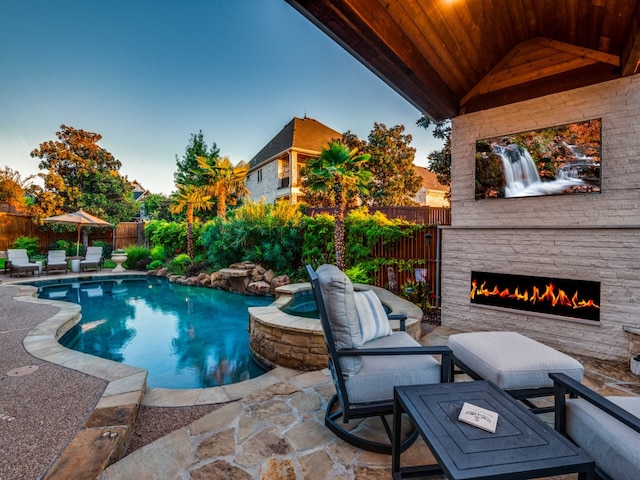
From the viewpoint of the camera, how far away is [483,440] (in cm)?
122

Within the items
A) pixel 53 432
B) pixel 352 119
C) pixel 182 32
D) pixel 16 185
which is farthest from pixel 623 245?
pixel 16 185

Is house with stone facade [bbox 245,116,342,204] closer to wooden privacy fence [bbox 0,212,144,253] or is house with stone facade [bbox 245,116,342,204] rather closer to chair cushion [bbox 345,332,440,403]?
wooden privacy fence [bbox 0,212,144,253]

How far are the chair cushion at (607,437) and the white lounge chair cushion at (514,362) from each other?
0.93 feet

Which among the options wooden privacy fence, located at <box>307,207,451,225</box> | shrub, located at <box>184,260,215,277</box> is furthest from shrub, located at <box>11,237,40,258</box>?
wooden privacy fence, located at <box>307,207,451,225</box>

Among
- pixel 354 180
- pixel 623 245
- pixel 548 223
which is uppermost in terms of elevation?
pixel 354 180

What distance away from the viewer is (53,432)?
2.23m

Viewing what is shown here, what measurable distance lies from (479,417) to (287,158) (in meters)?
17.2

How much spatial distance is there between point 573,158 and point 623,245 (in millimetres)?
1216

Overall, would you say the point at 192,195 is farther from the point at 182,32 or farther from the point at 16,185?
the point at 16,185

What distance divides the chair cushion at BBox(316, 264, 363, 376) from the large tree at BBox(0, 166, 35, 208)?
20.1 metres

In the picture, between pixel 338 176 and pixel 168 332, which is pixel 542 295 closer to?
pixel 338 176

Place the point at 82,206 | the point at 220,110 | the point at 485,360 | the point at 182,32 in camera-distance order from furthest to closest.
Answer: the point at 82,206
the point at 220,110
the point at 182,32
the point at 485,360

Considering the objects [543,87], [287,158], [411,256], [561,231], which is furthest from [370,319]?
[287,158]

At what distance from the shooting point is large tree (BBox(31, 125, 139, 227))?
14.5 metres
